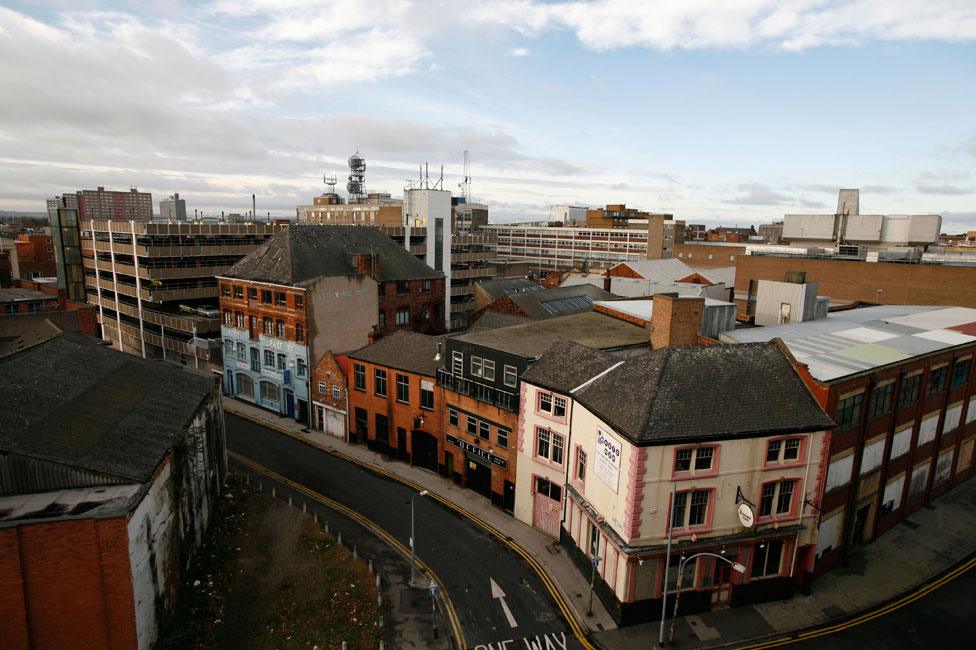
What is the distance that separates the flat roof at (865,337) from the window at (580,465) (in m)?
12.9

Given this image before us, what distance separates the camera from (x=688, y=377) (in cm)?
2809

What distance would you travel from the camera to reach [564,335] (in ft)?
136

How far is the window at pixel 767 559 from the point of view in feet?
96.1

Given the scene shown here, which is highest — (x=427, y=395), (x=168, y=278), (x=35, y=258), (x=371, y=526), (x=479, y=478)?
(x=168, y=278)

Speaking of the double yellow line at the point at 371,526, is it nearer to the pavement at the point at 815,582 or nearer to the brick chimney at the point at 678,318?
the pavement at the point at 815,582

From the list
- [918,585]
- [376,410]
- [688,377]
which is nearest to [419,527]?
[376,410]

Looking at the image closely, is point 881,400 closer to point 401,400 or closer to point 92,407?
point 401,400

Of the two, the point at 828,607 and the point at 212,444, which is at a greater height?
the point at 212,444

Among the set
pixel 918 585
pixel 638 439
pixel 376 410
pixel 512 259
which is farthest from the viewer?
pixel 512 259

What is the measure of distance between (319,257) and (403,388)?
2044 cm

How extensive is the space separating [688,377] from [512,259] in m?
152

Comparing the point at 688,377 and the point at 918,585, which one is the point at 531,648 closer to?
the point at 688,377

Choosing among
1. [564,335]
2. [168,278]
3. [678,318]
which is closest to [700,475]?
[678,318]

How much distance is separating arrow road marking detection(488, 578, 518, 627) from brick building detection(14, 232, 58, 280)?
116 metres
